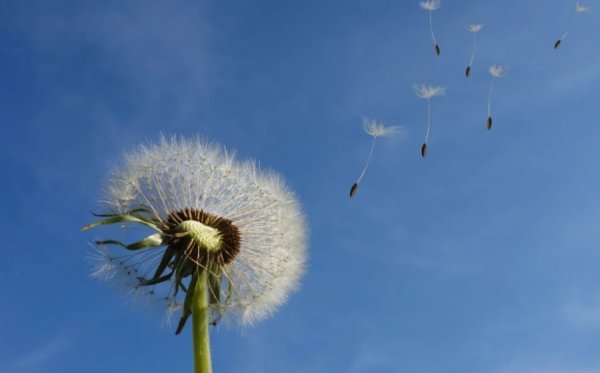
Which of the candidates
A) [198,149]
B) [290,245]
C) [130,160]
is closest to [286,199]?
[290,245]

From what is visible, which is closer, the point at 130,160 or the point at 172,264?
the point at 172,264

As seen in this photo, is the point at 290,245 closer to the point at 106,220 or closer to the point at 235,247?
the point at 235,247

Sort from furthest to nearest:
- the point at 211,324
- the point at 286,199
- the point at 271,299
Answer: the point at 286,199, the point at 271,299, the point at 211,324

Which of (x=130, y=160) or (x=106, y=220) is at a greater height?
(x=130, y=160)

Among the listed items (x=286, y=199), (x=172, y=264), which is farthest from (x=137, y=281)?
(x=286, y=199)

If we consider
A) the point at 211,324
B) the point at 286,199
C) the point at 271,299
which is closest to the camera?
the point at 211,324

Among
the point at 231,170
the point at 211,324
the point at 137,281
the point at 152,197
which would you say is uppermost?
the point at 231,170

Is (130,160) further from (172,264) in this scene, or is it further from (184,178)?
(172,264)
